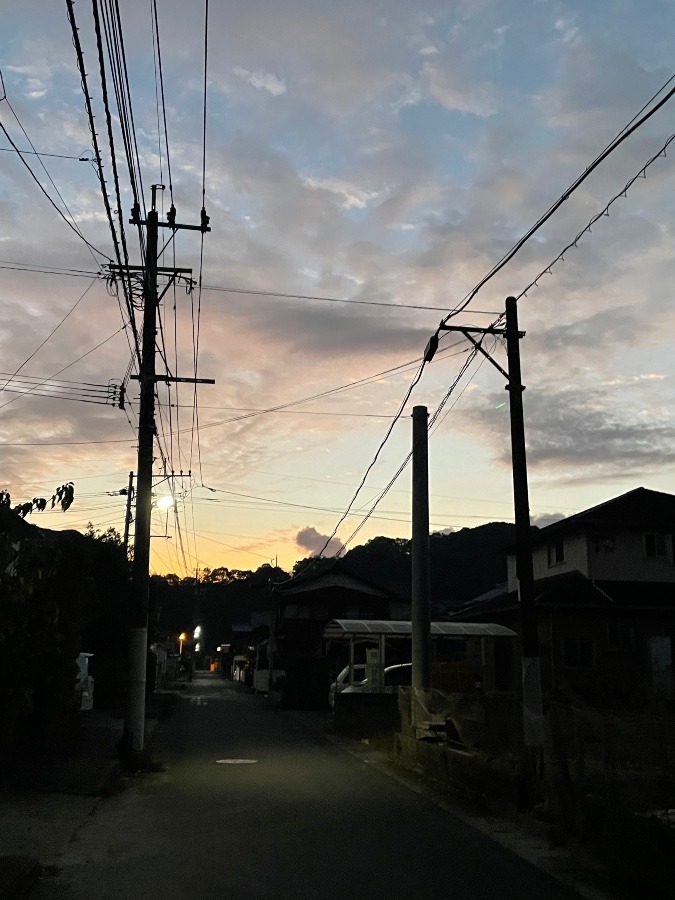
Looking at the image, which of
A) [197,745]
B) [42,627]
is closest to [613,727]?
A: [42,627]

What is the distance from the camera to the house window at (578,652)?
2945 centimetres

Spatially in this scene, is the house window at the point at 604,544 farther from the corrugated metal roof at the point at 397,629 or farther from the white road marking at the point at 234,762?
the white road marking at the point at 234,762

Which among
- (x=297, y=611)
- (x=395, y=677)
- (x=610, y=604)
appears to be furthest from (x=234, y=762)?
(x=297, y=611)

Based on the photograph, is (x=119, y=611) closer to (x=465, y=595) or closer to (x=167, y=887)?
(x=167, y=887)

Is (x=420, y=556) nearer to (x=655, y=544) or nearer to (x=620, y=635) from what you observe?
(x=620, y=635)

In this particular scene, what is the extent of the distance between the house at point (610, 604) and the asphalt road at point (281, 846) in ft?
47.1

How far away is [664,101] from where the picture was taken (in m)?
7.80

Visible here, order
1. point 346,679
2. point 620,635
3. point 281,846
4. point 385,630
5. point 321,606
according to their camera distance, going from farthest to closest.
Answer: point 321,606 → point 346,679 → point 620,635 → point 385,630 → point 281,846

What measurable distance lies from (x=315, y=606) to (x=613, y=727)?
149 ft

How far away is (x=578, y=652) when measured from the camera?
29562 mm

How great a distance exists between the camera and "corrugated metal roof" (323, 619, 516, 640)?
26.5 meters

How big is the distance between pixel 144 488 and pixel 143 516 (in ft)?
1.84

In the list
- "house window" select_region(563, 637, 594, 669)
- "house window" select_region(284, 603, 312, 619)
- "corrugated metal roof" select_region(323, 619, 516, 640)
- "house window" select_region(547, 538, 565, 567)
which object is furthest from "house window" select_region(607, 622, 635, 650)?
"house window" select_region(284, 603, 312, 619)

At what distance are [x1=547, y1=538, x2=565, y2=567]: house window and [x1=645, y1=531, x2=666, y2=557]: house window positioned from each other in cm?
315
